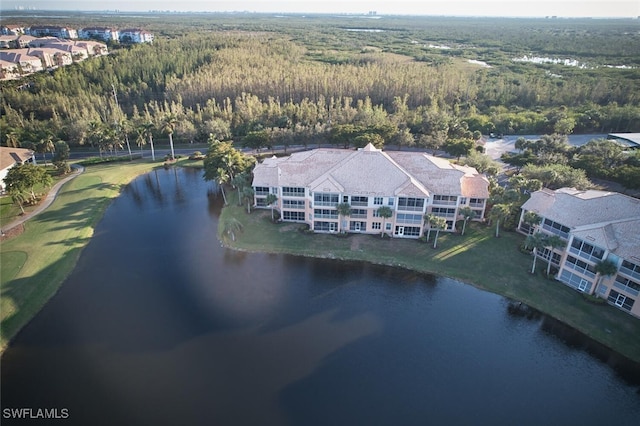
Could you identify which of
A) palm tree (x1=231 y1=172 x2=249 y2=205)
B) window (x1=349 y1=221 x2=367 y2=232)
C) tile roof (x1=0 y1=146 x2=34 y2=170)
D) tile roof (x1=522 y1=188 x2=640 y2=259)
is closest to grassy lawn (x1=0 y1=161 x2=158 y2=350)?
tile roof (x1=0 y1=146 x2=34 y2=170)

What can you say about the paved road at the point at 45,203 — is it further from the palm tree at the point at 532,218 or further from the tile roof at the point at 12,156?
the palm tree at the point at 532,218

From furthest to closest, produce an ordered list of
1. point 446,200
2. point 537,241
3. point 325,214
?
point 446,200
point 325,214
point 537,241

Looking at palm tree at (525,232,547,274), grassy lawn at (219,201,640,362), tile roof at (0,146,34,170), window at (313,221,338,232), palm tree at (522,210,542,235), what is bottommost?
grassy lawn at (219,201,640,362)

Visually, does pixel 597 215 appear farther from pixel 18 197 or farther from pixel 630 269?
pixel 18 197

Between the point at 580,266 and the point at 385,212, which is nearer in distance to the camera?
the point at 580,266

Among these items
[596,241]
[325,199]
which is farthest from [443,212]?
[596,241]

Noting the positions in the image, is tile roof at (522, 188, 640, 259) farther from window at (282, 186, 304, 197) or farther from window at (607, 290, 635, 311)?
window at (282, 186, 304, 197)
